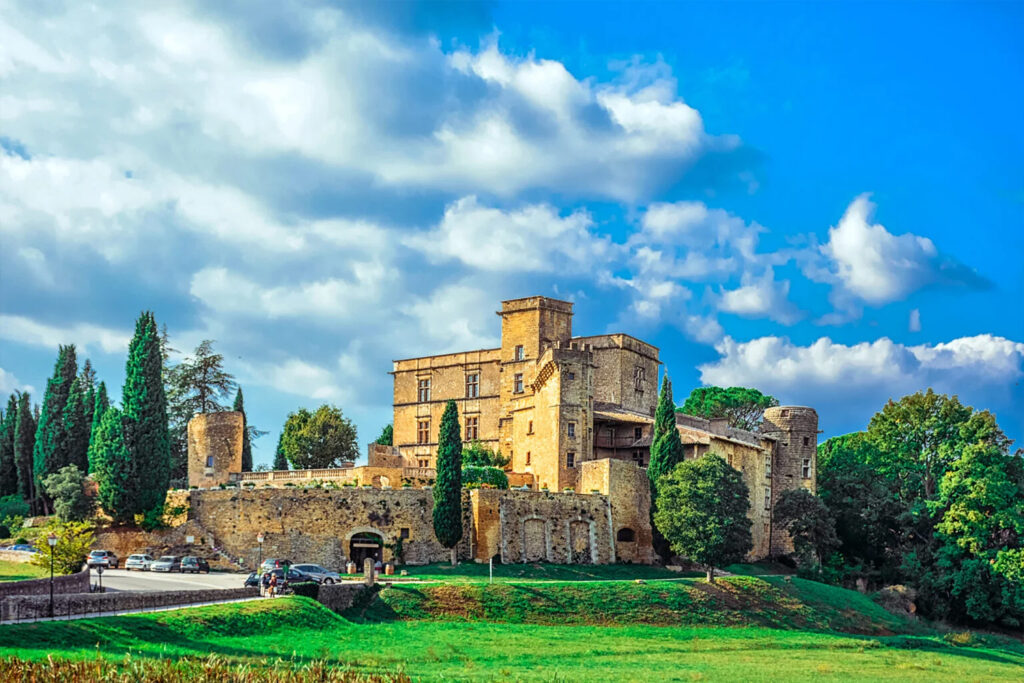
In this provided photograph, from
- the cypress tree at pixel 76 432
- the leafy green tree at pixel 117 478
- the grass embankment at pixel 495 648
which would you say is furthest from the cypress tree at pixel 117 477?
the grass embankment at pixel 495 648

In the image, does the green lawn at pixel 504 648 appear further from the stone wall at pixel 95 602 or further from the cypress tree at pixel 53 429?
the cypress tree at pixel 53 429

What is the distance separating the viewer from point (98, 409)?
66.1m

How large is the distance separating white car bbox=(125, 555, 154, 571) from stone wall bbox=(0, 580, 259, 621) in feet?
40.9

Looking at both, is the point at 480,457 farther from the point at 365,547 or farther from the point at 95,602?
the point at 95,602

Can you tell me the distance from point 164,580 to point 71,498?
13.2 m

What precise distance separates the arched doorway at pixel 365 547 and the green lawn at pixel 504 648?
12057 mm

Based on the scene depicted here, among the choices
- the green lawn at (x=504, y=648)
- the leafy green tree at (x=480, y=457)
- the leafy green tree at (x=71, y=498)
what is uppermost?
the leafy green tree at (x=480, y=457)

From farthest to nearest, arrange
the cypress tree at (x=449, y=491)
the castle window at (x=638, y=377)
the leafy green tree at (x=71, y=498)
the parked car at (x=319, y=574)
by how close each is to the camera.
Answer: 1. the castle window at (x=638, y=377)
2. the leafy green tree at (x=71, y=498)
3. the cypress tree at (x=449, y=491)
4. the parked car at (x=319, y=574)

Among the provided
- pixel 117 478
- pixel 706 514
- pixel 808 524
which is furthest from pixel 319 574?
pixel 808 524

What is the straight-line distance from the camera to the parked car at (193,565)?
51312 millimetres

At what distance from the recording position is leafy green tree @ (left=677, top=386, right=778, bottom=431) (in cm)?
9450

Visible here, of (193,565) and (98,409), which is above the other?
(98,409)

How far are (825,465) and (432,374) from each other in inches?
1108

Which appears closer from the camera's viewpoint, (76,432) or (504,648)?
(504,648)
